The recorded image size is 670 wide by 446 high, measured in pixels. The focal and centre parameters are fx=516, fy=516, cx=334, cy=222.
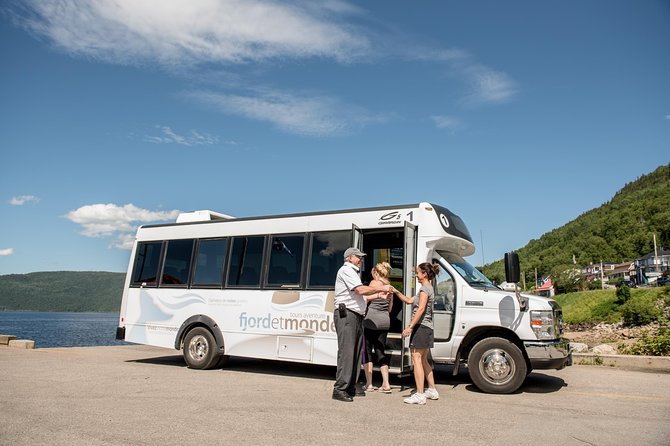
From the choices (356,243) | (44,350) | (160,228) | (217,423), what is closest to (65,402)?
(217,423)

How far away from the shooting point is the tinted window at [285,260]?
31.8 feet

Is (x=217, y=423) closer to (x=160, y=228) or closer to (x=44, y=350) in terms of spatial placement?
(x=160, y=228)

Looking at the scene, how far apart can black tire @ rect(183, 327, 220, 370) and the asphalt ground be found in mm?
297

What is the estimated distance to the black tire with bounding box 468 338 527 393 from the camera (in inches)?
309

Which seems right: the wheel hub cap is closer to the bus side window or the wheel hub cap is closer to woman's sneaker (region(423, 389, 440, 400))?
the bus side window

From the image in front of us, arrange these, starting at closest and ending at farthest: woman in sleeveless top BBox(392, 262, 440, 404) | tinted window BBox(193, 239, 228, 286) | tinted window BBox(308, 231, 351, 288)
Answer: woman in sleeveless top BBox(392, 262, 440, 404)
tinted window BBox(308, 231, 351, 288)
tinted window BBox(193, 239, 228, 286)

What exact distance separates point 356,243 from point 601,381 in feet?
16.7

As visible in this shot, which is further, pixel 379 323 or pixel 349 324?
pixel 379 323

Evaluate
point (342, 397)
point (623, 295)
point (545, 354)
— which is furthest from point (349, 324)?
point (623, 295)

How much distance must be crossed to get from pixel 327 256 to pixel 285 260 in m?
0.95

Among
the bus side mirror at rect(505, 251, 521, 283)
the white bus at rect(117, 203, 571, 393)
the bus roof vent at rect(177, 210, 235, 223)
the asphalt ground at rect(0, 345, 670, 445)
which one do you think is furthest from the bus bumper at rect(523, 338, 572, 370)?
the bus roof vent at rect(177, 210, 235, 223)

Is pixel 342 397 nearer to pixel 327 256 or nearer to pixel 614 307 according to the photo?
pixel 327 256

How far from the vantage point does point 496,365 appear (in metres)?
8.03

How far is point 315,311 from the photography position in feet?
30.2
